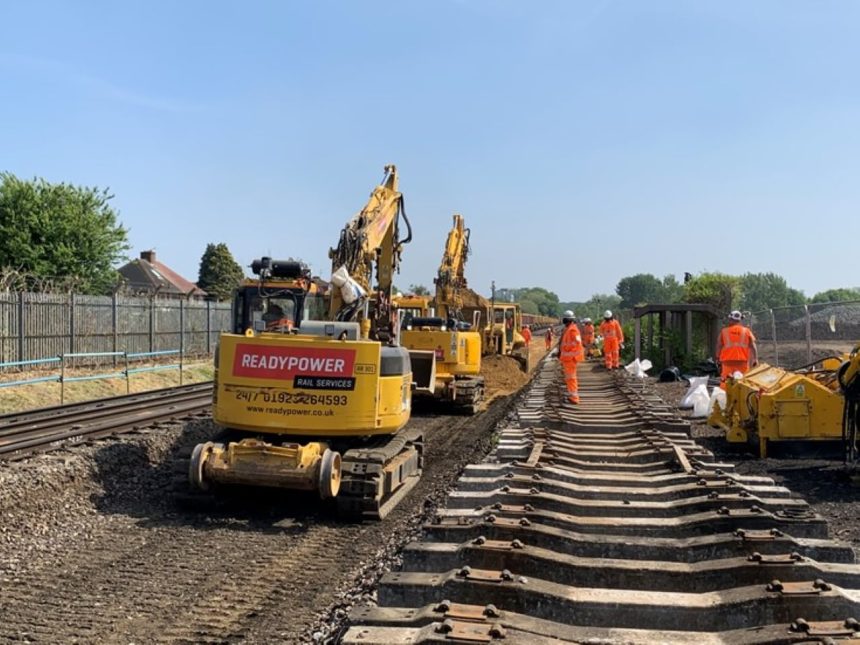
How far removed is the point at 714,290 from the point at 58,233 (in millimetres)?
27424

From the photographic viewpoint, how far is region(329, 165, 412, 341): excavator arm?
10.7 metres

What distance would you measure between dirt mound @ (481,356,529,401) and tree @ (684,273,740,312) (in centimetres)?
668

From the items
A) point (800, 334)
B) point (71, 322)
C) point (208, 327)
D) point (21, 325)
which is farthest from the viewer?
point (208, 327)

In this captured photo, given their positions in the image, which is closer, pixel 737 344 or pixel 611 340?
pixel 737 344

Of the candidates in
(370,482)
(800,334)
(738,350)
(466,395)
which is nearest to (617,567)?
(370,482)

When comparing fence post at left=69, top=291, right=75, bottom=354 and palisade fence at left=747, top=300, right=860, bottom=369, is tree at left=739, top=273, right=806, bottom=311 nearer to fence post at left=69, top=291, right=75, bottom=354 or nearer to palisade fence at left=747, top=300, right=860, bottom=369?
palisade fence at left=747, top=300, right=860, bottom=369

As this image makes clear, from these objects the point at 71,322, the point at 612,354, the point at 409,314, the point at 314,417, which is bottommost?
the point at 314,417

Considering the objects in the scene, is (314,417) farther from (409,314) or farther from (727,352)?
(409,314)

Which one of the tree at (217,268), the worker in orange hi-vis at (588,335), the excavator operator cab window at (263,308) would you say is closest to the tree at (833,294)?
the worker in orange hi-vis at (588,335)

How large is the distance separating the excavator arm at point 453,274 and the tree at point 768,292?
65.4m

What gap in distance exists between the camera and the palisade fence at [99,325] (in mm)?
21906

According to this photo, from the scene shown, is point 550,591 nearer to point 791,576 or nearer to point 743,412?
point 791,576

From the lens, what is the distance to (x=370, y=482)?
26.9 feet

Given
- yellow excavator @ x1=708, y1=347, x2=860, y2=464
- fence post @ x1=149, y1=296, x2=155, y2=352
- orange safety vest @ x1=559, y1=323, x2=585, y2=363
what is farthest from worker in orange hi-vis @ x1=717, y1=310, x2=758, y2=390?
fence post @ x1=149, y1=296, x2=155, y2=352
